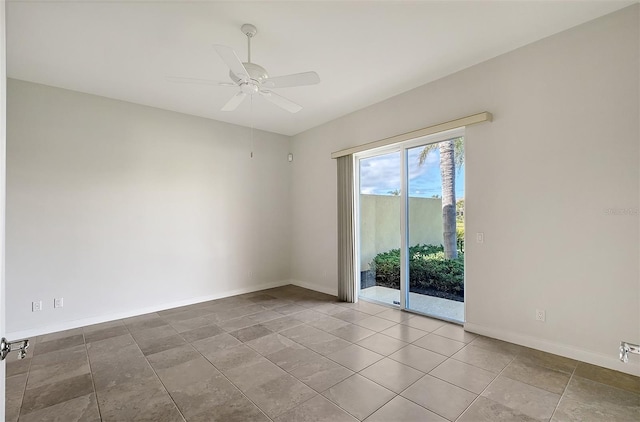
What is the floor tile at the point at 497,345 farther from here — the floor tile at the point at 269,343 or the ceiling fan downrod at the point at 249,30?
the ceiling fan downrod at the point at 249,30

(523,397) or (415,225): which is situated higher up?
(415,225)

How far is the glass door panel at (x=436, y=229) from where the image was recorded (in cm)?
364

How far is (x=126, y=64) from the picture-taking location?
3.16 metres

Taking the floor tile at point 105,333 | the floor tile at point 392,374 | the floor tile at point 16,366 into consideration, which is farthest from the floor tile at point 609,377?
the floor tile at point 16,366

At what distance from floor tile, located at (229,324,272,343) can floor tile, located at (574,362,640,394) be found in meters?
2.96

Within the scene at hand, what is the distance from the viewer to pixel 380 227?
4645 millimetres

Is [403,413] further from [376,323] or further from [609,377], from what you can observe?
[609,377]

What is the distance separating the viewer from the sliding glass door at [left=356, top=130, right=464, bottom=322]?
3672 mm

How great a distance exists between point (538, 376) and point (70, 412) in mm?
3577

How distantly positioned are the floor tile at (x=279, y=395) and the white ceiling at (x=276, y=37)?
9.94 feet

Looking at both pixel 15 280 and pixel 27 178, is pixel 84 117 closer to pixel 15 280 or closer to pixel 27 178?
pixel 27 178

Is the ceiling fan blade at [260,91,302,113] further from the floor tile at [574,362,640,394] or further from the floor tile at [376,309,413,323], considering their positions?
the floor tile at [574,362,640,394]

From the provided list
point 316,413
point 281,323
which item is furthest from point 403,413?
point 281,323

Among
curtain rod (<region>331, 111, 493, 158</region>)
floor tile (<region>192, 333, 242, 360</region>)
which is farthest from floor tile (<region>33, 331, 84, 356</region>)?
curtain rod (<region>331, 111, 493, 158</region>)
